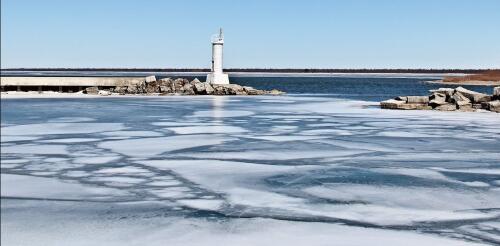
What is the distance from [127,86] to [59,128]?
26.9m

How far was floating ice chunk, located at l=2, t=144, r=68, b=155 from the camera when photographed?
9.10 meters

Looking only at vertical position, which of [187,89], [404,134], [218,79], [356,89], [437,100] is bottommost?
[356,89]

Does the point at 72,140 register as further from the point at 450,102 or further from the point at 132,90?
the point at 132,90

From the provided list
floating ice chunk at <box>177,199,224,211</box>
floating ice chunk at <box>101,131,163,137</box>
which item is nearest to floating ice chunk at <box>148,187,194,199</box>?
floating ice chunk at <box>177,199,224,211</box>

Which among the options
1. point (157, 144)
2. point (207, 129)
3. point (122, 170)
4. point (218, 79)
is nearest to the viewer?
point (122, 170)

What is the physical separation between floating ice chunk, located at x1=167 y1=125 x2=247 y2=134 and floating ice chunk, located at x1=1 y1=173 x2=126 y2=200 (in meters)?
5.92

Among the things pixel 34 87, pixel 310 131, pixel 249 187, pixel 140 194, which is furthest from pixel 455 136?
pixel 34 87

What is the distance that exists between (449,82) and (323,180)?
102274 mm

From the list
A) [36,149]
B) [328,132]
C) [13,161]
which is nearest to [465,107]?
[328,132]

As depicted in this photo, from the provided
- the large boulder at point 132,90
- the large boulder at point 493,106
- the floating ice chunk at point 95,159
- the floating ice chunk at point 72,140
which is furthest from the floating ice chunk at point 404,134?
the large boulder at point 132,90

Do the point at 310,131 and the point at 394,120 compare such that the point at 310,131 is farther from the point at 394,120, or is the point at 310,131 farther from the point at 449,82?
the point at 449,82

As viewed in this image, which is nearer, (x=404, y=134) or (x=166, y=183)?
(x=166, y=183)

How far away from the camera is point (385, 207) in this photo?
588cm

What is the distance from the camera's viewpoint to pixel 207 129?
13.4 m
